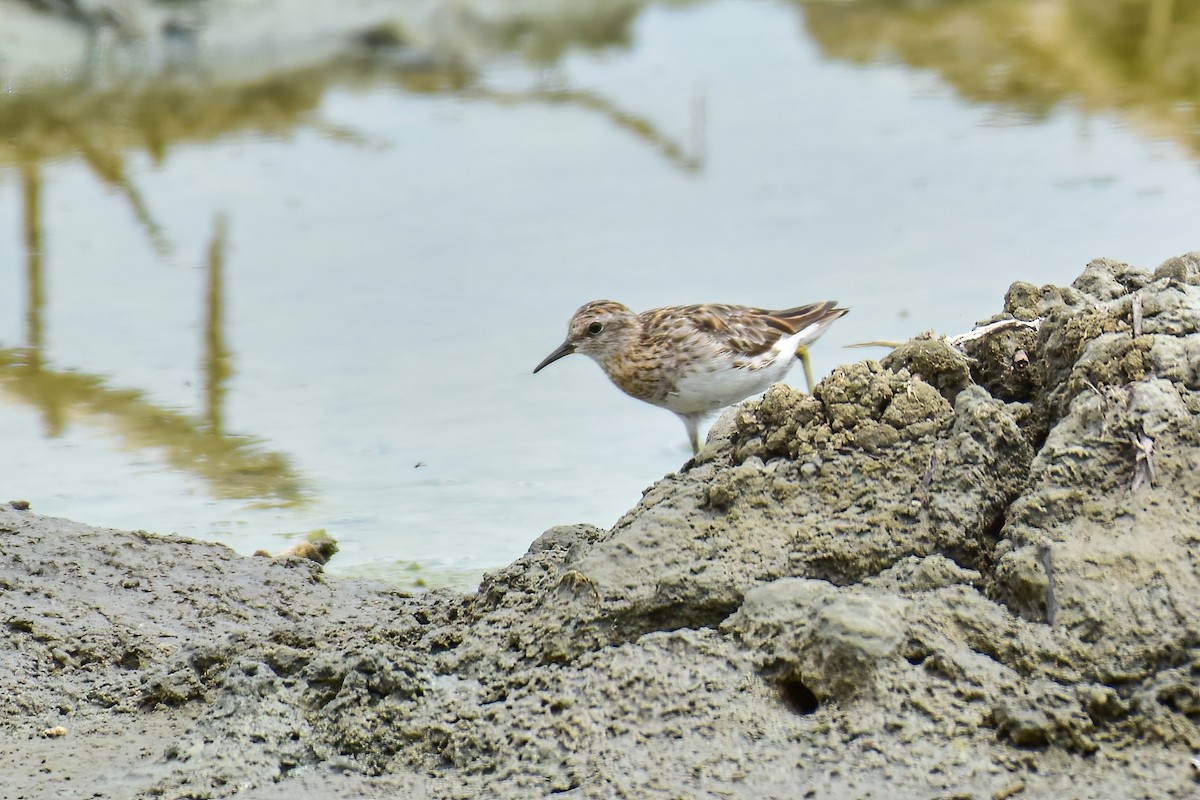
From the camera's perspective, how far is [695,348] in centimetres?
742

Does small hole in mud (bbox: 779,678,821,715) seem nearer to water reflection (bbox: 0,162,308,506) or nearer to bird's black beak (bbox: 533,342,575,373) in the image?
water reflection (bbox: 0,162,308,506)

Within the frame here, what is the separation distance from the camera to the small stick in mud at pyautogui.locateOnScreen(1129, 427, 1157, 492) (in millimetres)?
3572

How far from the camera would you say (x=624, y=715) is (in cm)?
347

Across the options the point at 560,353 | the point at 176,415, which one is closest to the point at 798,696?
the point at 560,353

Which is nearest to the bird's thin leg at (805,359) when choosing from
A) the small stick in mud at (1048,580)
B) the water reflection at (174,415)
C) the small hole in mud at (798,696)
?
the water reflection at (174,415)

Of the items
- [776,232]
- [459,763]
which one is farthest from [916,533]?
[776,232]

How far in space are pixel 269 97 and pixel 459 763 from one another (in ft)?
36.2

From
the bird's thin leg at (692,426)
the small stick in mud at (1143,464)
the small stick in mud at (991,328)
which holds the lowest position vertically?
the bird's thin leg at (692,426)

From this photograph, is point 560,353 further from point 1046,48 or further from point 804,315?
point 1046,48

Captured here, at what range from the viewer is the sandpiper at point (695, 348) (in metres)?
7.41

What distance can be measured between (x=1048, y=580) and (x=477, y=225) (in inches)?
273

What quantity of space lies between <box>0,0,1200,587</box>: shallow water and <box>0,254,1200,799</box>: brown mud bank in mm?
1991

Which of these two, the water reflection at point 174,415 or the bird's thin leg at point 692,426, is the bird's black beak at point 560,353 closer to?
the bird's thin leg at point 692,426

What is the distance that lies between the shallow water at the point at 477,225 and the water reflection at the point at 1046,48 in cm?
5
